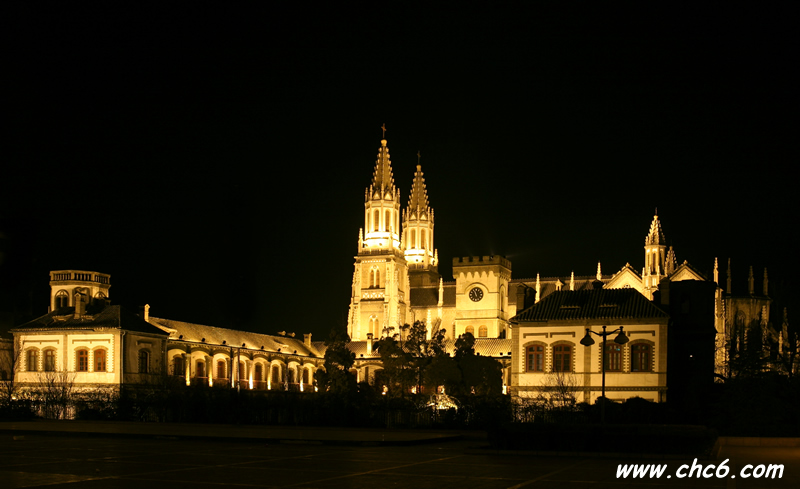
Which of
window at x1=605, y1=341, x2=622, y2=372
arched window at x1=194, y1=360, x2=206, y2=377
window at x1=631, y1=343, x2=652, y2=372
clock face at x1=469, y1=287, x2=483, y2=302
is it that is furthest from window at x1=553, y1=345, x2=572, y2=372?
clock face at x1=469, y1=287, x2=483, y2=302

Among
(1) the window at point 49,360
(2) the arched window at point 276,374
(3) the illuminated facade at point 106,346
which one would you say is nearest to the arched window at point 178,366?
(3) the illuminated facade at point 106,346

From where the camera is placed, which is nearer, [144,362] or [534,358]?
[534,358]

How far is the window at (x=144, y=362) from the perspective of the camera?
67.2m

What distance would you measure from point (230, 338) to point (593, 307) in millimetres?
42356

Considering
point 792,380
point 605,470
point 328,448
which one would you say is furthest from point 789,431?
point 328,448

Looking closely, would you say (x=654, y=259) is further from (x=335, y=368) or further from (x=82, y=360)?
(x=82, y=360)

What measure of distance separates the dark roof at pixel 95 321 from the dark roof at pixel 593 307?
98.7 feet

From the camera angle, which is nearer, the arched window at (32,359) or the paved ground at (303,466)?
the paved ground at (303,466)

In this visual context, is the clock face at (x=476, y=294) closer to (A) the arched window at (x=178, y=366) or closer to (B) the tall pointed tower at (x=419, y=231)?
(B) the tall pointed tower at (x=419, y=231)

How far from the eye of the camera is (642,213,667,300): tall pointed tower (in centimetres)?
9138

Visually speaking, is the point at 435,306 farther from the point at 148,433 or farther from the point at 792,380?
the point at 148,433

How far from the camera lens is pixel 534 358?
5200 cm

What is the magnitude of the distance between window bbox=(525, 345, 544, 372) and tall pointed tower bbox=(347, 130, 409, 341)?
56.7 meters

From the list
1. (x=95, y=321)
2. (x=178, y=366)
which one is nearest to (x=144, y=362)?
(x=95, y=321)
